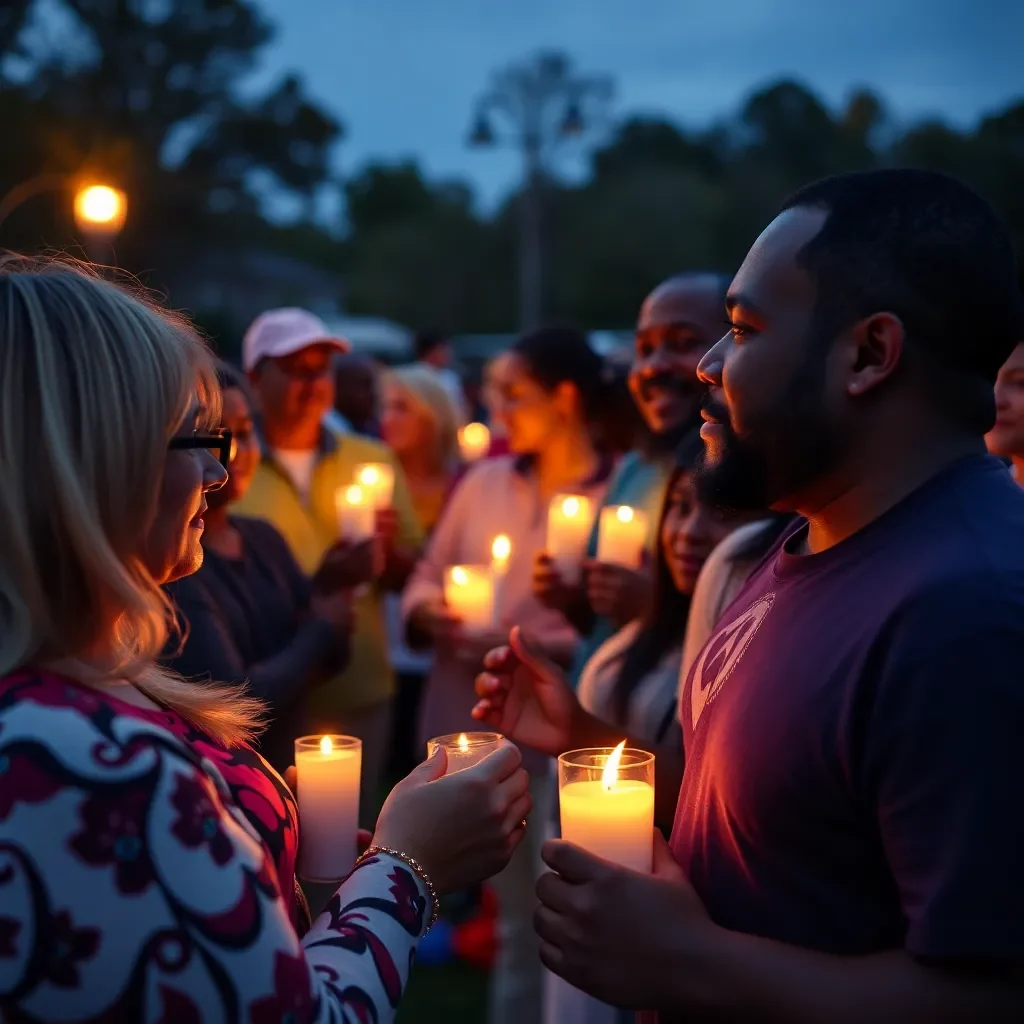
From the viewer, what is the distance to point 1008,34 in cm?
8188

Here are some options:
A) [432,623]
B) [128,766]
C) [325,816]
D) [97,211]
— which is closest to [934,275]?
[128,766]

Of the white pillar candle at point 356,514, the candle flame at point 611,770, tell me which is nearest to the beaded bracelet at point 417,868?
the candle flame at point 611,770

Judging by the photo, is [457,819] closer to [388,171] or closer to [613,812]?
[613,812]

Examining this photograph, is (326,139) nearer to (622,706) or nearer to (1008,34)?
(622,706)

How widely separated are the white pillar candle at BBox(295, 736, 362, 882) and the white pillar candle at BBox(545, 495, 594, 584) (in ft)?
7.20

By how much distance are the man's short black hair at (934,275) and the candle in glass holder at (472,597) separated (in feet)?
8.77

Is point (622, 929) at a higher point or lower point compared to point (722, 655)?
lower

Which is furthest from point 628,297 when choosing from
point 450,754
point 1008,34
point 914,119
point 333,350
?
point 1008,34

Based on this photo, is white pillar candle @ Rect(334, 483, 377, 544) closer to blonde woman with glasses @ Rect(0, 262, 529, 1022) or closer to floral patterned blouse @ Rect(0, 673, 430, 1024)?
blonde woman with glasses @ Rect(0, 262, 529, 1022)

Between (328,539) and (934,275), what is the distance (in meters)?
3.93

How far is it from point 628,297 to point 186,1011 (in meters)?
46.9

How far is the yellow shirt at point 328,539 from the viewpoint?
4.86 metres

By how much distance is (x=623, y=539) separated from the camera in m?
4.00

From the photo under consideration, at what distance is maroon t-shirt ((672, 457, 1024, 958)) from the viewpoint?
1.45 metres
